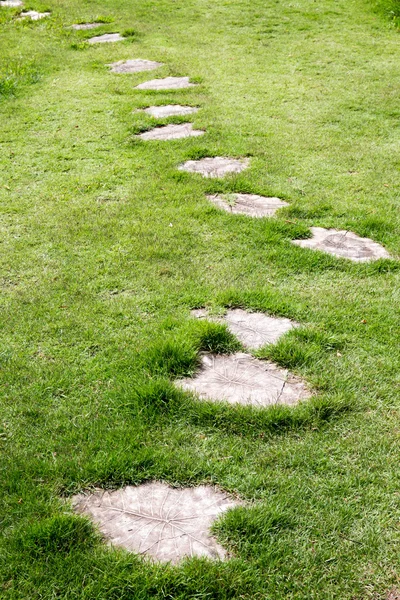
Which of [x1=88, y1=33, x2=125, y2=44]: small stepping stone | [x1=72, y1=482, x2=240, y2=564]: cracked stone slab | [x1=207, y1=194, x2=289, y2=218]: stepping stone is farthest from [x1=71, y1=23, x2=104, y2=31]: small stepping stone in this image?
[x1=72, y1=482, x2=240, y2=564]: cracked stone slab

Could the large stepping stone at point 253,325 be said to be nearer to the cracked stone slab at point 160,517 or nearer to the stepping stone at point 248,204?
the cracked stone slab at point 160,517

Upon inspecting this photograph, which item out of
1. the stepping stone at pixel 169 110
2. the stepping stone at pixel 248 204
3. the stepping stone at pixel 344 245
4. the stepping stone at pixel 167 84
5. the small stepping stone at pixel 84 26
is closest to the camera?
the stepping stone at pixel 344 245

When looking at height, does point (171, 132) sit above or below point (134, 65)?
below

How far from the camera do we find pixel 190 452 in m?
2.46

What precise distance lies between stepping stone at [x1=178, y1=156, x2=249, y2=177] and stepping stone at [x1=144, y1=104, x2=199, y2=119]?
129 centimetres

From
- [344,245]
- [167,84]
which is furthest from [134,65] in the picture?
[344,245]

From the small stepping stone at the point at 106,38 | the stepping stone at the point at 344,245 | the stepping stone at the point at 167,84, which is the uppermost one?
the small stepping stone at the point at 106,38

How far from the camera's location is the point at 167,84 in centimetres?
746

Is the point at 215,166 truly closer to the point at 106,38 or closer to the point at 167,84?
the point at 167,84

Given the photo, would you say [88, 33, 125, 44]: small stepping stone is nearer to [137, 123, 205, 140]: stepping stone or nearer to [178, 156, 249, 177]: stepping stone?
[137, 123, 205, 140]: stepping stone

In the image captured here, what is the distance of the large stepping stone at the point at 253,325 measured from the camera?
3.08 metres

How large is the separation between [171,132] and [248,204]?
70.7 inches

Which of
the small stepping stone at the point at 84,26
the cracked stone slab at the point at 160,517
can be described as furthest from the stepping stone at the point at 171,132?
the small stepping stone at the point at 84,26

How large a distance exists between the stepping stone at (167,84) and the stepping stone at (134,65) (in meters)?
0.57
